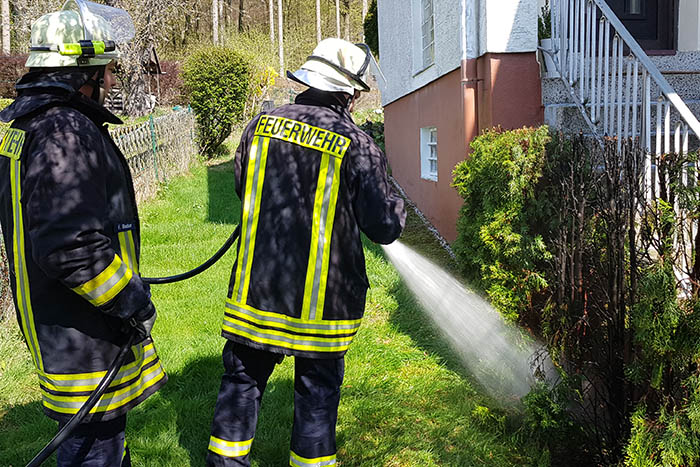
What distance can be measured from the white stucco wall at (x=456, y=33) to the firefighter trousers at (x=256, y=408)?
3.83m

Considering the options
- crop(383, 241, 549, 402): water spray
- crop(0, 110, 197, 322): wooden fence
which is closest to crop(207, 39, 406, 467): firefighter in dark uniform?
crop(383, 241, 549, 402): water spray

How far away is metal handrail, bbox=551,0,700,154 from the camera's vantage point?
159 inches

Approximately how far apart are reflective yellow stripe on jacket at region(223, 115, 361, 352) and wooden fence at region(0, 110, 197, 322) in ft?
24.5

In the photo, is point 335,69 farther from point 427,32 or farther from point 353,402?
point 427,32

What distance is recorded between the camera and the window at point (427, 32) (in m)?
8.52

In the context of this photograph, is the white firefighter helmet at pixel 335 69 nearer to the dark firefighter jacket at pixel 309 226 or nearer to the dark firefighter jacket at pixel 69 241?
the dark firefighter jacket at pixel 309 226

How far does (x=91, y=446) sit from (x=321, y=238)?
1253mm

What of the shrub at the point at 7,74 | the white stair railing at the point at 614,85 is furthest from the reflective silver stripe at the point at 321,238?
the shrub at the point at 7,74

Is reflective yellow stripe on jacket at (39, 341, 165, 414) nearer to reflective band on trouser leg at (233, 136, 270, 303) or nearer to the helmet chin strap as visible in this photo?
reflective band on trouser leg at (233, 136, 270, 303)

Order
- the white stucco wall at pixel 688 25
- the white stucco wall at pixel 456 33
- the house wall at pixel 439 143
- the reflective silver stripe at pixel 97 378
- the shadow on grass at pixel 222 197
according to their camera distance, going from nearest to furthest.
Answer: the reflective silver stripe at pixel 97 378
the white stucco wall at pixel 456 33
the white stucco wall at pixel 688 25
the house wall at pixel 439 143
the shadow on grass at pixel 222 197

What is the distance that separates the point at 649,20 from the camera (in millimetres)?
7082

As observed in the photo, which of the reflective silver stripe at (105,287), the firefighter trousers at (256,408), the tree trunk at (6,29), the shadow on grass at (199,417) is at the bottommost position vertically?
the shadow on grass at (199,417)

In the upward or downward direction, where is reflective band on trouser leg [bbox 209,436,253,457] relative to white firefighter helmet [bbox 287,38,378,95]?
downward

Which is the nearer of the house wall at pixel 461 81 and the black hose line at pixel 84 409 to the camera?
the black hose line at pixel 84 409
